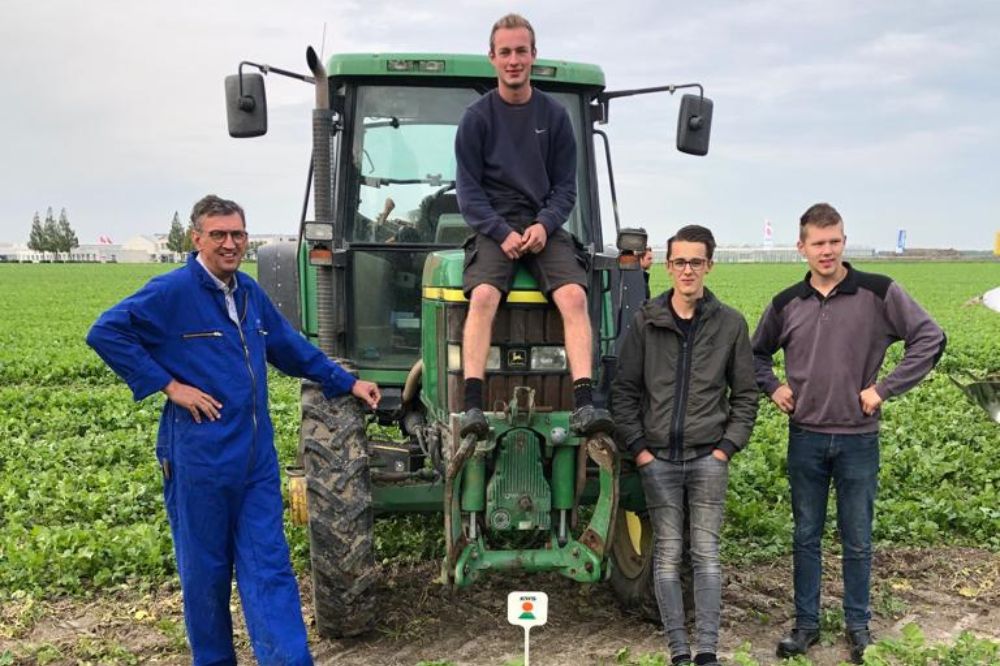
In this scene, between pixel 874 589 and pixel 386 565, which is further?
pixel 386 565

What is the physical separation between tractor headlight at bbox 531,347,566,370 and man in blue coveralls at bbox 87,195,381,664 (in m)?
1.27

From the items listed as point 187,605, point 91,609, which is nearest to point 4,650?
point 91,609

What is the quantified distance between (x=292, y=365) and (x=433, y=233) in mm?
1571

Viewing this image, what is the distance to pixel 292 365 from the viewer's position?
15.8 ft

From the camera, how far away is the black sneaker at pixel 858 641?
4.67m

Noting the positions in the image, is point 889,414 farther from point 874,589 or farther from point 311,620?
point 311,620

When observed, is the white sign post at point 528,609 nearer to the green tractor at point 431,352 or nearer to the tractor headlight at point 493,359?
the green tractor at point 431,352

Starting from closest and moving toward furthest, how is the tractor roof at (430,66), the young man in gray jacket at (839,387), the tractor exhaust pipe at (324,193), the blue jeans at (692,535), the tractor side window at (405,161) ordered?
the blue jeans at (692,535)
the young man in gray jacket at (839,387)
the tractor exhaust pipe at (324,193)
the tractor roof at (430,66)
the tractor side window at (405,161)

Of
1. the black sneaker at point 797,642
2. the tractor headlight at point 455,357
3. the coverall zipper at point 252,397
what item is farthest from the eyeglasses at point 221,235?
the black sneaker at point 797,642

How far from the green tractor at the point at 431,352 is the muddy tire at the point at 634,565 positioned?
12 mm

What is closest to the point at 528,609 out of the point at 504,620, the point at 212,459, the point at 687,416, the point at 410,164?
the point at 687,416

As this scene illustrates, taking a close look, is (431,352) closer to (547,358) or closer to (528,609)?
(547,358)

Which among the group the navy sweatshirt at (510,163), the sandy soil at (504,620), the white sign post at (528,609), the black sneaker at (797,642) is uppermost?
the navy sweatshirt at (510,163)

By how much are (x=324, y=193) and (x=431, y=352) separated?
110cm
